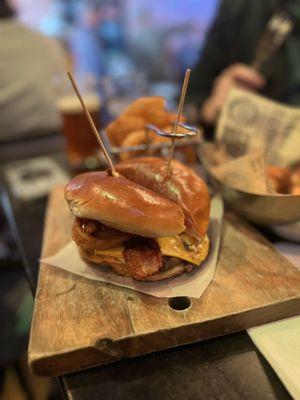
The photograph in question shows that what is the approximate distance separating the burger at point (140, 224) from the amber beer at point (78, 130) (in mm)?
871

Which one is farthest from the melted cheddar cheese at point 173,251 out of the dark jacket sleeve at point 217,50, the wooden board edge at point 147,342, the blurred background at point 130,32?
the blurred background at point 130,32

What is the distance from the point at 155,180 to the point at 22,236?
589 mm

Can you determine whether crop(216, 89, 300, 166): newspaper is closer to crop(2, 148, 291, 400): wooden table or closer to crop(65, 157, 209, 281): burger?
crop(65, 157, 209, 281): burger

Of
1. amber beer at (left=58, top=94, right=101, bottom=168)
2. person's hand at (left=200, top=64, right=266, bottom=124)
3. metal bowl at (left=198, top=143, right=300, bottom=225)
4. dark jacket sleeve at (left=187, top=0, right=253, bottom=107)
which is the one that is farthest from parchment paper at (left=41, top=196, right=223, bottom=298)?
dark jacket sleeve at (left=187, top=0, right=253, bottom=107)

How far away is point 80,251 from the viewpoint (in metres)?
0.95

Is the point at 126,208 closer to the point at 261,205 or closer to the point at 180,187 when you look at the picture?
the point at 180,187

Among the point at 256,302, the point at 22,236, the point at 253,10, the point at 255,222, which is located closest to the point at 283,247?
the point at 255,222

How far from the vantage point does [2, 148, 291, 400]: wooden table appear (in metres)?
0.69

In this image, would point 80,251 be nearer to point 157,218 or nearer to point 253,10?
point 157,218

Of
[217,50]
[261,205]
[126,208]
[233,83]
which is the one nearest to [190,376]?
[126,208]

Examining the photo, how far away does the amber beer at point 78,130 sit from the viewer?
5.67 feet

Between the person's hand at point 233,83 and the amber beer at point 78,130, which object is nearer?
the amber beer at point 78,130

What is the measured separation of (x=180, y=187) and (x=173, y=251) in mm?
176

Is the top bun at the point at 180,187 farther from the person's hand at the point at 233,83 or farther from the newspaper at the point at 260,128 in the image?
the person's hand at the point at 233,83
